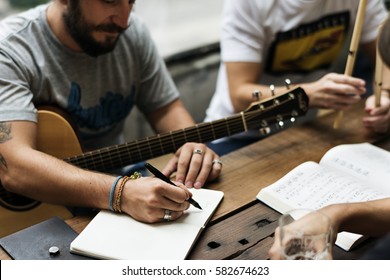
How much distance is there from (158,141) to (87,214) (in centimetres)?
33

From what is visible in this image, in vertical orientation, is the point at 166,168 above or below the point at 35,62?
below

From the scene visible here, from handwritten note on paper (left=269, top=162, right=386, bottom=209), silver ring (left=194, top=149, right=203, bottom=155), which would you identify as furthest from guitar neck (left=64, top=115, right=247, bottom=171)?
handwritten note on paper (left=269, top=162, right=386, bottom=209)

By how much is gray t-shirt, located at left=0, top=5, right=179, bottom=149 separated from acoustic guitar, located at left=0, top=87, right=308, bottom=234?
87 mm

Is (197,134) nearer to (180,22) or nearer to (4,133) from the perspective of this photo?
(4,133)

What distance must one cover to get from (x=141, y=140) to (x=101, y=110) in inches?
8.6

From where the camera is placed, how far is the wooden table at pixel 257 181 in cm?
110

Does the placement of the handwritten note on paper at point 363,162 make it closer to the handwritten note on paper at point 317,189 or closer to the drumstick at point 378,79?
the handwritten note on paper at point 317,189

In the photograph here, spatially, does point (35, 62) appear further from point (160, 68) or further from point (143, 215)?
point (143, 215)

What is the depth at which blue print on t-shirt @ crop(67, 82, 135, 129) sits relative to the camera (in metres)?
1.53

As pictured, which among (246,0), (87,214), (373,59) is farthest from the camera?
(373,59)

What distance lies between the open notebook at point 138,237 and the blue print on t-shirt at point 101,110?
45 centimetres

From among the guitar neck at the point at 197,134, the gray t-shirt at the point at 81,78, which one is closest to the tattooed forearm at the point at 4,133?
the gray t-shirt at the point at 81,78

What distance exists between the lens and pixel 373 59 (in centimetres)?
198
